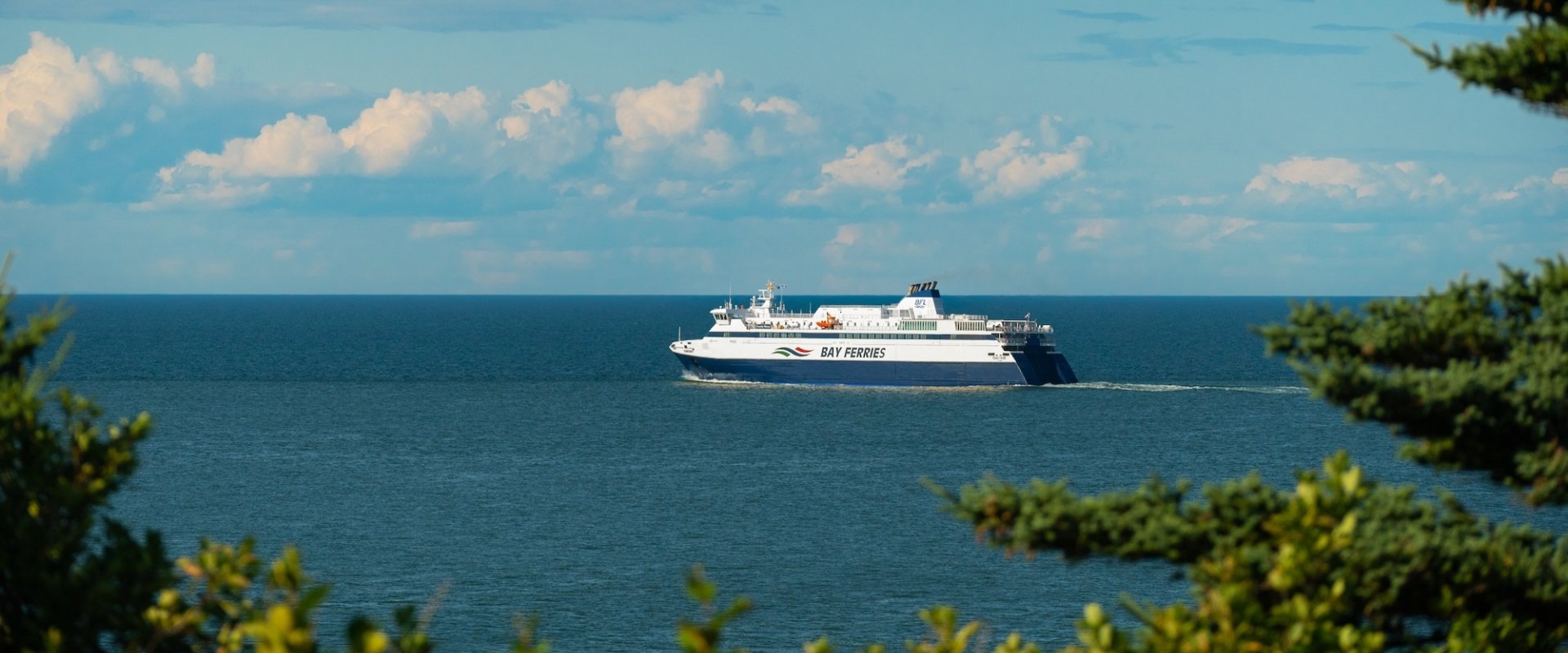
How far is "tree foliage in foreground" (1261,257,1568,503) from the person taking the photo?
44.1ft

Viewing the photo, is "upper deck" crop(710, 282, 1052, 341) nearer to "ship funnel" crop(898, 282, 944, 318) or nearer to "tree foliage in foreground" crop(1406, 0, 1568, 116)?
"ship funnel" crop(898, 282, 944, 318)

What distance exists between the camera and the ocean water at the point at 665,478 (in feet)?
129

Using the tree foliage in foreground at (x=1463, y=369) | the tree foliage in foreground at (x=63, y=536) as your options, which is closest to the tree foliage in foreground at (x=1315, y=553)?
the tree foliage in foreground at (x=1463, y=369)

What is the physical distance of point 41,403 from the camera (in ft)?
39.7

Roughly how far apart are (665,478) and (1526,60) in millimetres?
48928

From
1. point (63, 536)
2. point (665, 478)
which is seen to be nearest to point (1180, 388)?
point (665, 478)

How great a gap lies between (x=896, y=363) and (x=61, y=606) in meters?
85.1

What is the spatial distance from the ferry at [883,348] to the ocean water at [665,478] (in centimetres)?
134

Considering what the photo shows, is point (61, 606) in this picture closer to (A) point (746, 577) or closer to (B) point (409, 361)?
(A) point (746, 577)

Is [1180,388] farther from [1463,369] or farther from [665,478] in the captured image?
[1463,369]

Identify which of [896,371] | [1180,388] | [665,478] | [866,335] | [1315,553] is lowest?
[665,478]

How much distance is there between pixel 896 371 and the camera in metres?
96.5

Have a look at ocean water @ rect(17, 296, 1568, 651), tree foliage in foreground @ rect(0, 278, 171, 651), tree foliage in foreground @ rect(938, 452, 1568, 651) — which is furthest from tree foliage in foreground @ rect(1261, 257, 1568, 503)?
tree foliage in foreground @ rect(0, 278, 171, 651)

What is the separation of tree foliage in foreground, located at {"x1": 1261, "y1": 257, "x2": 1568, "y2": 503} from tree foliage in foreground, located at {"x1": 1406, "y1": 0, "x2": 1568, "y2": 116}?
4.81ft
